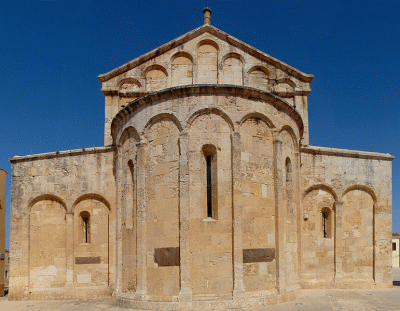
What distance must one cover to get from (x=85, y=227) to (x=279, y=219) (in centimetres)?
682

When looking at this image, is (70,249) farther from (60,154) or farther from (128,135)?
(128,135)

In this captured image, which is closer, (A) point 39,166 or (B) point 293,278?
(B) point 293,278

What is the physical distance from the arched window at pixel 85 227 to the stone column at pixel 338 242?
8.72 meters

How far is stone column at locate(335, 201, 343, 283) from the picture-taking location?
1450 cm

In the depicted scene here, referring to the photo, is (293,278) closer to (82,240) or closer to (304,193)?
(304,193)

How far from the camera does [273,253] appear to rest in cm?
1120

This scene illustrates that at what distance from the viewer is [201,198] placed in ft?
35.5

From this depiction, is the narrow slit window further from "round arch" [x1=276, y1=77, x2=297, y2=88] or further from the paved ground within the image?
"round arch" [x1=276, y1=77, x2=297, y2=88]

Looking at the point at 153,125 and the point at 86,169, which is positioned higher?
the point at 153,125

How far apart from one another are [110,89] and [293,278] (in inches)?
377

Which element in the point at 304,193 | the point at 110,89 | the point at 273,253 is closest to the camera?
the point at 273,253

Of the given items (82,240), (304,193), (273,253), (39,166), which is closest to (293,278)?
(273,253)

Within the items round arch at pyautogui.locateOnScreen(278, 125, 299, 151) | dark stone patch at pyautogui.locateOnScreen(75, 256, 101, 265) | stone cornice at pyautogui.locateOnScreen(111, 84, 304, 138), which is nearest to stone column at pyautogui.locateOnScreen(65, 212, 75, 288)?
dark stone patch at pyautogui.locateOnScreen(75, 256, 101, 265)

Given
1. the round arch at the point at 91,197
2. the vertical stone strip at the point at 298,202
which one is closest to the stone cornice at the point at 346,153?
the vertical stone strip at the point at 298,202
